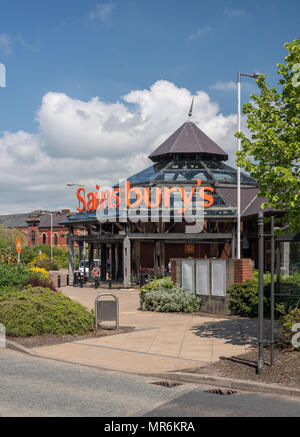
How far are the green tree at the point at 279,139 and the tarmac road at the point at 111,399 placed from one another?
4.79 meters

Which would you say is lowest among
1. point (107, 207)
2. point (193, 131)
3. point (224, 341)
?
point (224, 341)

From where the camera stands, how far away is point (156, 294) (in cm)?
2114

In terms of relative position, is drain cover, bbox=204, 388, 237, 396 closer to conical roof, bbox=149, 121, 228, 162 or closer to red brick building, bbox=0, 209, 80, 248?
conical roof, bbox=149, 121, 228, 162

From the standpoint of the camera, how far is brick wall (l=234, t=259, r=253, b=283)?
756 inches

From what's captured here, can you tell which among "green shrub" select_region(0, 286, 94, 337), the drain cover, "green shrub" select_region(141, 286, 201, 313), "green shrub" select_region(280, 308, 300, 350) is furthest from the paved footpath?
"green shrub" select_region(141, 286, 201, 313)

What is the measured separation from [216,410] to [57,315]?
822 cm

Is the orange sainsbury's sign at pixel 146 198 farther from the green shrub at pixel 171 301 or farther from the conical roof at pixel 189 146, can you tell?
the green shrub at pixel 171 301

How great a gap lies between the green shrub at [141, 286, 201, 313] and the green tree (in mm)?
8386

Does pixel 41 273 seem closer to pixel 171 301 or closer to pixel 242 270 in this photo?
pixel 171 301

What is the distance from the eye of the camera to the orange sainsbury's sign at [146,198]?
3572 centimetres

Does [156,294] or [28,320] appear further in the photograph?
[156,294]

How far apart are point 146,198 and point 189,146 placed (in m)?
12.8
